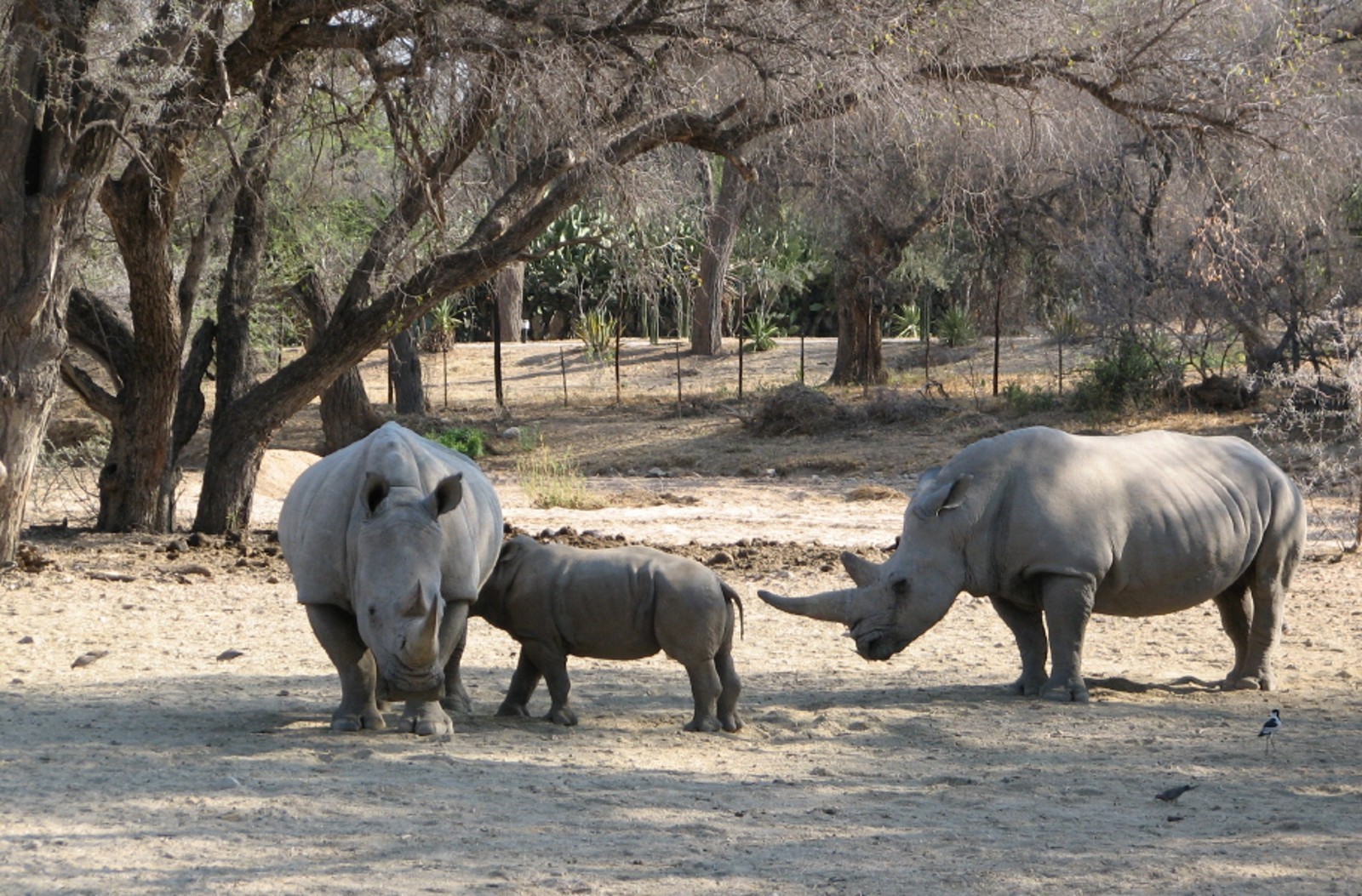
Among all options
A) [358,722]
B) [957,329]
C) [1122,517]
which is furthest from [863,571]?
[957,329]

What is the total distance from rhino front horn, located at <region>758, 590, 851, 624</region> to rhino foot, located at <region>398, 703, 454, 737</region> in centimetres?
178

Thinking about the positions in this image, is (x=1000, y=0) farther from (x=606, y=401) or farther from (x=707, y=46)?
(x=606, y=401)

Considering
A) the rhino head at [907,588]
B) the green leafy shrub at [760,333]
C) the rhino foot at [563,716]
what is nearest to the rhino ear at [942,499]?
the rhino head at [907,588]

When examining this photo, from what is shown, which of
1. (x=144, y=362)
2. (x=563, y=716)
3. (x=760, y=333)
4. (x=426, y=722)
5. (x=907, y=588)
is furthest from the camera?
(x=760, y=333)

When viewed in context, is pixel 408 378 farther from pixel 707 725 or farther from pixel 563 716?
pixel 707 725

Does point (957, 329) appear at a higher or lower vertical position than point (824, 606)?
higher

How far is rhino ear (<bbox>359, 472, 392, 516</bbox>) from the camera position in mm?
6727

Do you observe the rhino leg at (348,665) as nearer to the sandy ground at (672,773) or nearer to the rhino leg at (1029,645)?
the sandy ground at (672,773)

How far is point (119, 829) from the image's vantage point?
5527mm

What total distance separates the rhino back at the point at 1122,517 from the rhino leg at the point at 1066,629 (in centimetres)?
10

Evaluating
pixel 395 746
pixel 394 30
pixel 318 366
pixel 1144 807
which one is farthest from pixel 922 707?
pixel 318 366

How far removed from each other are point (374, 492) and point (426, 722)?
1.10 m

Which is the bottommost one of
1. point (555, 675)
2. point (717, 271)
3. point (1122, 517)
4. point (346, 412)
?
point (555, 675)

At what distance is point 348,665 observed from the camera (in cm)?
715
